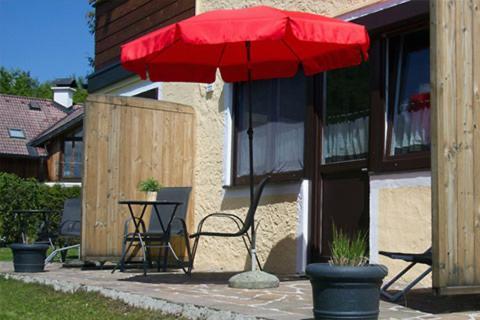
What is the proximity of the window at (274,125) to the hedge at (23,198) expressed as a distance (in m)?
8.29

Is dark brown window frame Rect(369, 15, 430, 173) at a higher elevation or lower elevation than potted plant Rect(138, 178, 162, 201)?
higher

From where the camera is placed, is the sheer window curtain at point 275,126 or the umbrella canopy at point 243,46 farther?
the sheer window curtain at point 275,126

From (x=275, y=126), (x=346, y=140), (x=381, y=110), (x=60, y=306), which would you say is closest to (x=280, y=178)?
(x=275, y=126)

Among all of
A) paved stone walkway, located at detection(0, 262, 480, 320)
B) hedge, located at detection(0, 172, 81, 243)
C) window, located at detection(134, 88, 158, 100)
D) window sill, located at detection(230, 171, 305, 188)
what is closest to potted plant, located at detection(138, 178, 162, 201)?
window sill, located at detection(230, 171, 305, 188)

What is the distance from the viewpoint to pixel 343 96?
21.8 feet

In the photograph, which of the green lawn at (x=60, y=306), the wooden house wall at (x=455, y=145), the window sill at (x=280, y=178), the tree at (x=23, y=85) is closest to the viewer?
the wooden house wall at (x=455, y=145)

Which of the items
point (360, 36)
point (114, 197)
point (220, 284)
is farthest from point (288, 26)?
point (114, 197)

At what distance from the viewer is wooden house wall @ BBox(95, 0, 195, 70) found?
30.8ft

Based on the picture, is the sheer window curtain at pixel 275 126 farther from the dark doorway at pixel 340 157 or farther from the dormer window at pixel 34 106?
the dormer window at pixel 34 106

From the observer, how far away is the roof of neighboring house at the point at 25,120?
33.3m

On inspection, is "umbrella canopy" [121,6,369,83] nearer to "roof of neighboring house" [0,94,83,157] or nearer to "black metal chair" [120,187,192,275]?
"black metal chair" [120,187,192,275]

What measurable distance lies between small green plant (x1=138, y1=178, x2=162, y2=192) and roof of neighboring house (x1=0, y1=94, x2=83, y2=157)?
1013 inches

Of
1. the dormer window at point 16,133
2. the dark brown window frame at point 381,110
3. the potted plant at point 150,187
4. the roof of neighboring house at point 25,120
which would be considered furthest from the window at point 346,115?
the dormer window at point 16,133

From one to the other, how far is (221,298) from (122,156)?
365 cm
